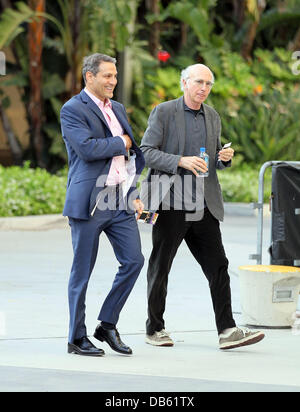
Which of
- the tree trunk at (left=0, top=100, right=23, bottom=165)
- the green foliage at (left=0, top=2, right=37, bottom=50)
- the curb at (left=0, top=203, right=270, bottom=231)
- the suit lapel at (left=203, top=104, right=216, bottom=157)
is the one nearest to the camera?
the suit lapel at (left=203, top=104, right=216, bottom=157)

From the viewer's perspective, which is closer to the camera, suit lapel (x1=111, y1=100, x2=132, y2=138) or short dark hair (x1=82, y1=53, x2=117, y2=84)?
short dark hair (x1=82, y1=53, x2=117, y2=84)

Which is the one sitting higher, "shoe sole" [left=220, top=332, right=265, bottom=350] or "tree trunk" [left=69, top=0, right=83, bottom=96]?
"tree trunk" [left=69, top=0, right=83, bottom=96]

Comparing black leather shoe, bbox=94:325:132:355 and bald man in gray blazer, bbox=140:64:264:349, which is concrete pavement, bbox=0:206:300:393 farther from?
bald man in gray blazer, bbox=140:64:264:349

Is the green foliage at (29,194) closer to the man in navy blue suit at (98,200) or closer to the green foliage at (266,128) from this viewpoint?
the green foliage at (266,128)

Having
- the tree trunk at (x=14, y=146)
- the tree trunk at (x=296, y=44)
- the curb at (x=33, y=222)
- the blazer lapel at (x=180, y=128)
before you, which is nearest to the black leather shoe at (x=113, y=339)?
the blazer lapel at (x=180, y=128)

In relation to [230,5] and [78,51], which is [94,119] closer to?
[78,51]

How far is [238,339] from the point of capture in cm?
803

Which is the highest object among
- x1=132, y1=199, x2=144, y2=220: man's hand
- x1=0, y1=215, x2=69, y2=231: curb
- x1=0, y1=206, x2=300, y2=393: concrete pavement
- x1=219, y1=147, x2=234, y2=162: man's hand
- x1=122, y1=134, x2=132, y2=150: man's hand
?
x1=122, y1=134, x2=132, y2=150: man's hand

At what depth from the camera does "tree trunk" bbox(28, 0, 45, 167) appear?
22328 mm

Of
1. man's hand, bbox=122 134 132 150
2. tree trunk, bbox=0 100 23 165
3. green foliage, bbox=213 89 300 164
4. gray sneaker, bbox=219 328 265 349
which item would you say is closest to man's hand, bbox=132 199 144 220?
man's hand, bbox=122 134 132 150

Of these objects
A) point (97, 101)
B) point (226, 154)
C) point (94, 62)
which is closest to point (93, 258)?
point (97, 101)

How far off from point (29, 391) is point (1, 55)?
17.2 meters

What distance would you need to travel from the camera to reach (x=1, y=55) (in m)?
23.1

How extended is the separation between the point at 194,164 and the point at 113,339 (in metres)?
1.30
